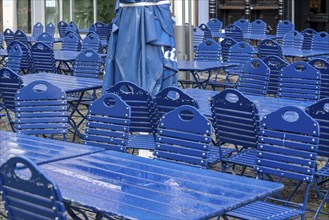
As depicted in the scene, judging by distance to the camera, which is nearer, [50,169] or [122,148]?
[50,169]

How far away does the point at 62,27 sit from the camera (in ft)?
57.5

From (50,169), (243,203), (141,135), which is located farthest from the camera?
(141,135)

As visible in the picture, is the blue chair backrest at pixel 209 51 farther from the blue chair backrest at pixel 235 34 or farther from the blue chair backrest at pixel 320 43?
the blue chair backrest at pixel 235 34

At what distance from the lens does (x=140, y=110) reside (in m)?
7.60

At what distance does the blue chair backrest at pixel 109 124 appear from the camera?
6.43 m

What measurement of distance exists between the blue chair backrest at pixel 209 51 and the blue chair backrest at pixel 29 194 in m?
8.24

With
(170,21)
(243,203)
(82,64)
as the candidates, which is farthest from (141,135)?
(243,203)

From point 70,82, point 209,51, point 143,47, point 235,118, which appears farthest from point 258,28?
point 235,118

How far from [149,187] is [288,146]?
56.9 inches

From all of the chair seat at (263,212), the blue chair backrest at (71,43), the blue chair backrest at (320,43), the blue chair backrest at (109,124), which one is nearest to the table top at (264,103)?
the blue chair backrest at (109,124)

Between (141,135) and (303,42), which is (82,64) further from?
(303,42)

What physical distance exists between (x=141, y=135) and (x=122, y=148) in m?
1.73

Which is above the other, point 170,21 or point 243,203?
point 170,21

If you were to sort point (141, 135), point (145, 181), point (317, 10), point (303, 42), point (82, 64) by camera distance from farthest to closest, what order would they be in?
point (317, 10) < point (303, 42) < point (82, 64) < point (141, 135) < point (145, 181)
